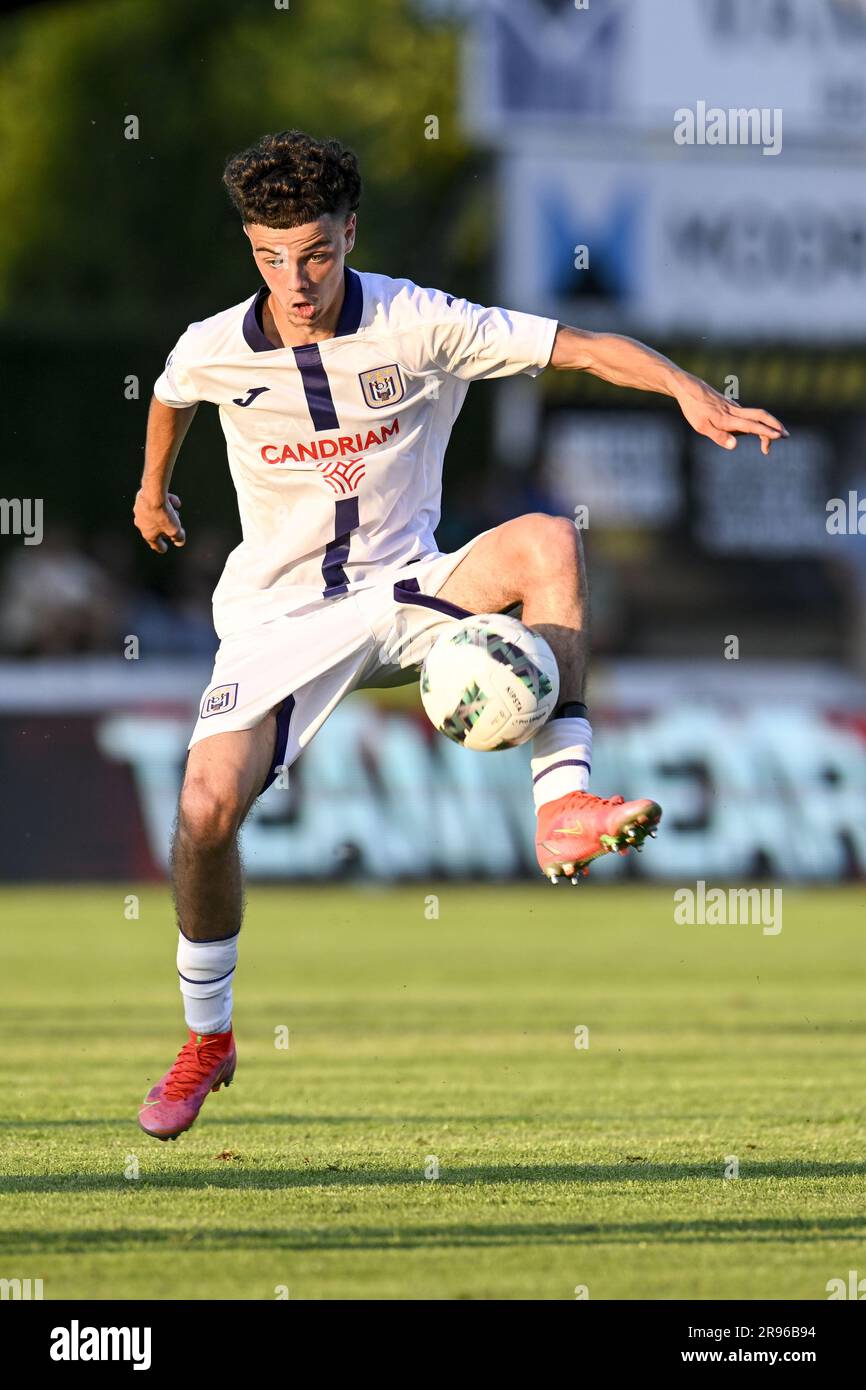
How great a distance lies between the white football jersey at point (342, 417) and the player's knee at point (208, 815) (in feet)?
2.26

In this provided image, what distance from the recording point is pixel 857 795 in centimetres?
1864

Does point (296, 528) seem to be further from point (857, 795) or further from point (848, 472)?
point (848, 472)

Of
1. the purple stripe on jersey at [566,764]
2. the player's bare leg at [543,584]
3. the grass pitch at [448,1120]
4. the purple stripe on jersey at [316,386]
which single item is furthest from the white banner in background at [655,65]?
the purple stripe on jersey at [566,764]

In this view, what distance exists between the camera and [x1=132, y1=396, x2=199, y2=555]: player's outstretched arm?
736cm

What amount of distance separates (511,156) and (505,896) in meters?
8.91

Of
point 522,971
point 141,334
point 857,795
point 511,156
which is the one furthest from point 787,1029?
point 141,334

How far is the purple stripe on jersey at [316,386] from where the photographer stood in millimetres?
6973

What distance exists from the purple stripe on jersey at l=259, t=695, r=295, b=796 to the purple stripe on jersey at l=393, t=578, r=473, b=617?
0.46 metres

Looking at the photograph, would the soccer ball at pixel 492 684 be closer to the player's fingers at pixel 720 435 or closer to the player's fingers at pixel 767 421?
the player's fingers at pixel 720 435

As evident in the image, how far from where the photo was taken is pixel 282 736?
702 centimetres

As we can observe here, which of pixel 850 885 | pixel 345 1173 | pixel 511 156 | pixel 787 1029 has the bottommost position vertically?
pixel 850 885

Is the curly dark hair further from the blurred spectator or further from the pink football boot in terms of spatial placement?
the blurred spectator

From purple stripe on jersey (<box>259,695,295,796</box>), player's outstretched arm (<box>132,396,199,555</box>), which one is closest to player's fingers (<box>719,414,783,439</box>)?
purple stripe on jersey (<box>259,695,295,796</box>)

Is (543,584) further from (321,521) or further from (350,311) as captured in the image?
(350,311)
